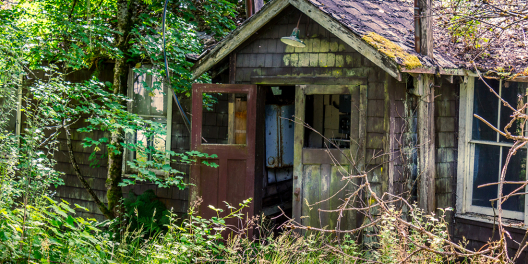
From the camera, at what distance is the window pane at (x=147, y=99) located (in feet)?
24.5

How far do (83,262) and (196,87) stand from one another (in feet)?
9.02

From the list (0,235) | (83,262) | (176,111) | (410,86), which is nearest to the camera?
(0,235)

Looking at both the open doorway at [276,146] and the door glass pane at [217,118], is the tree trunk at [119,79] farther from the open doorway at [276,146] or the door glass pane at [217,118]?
the open doorway at [276,146]

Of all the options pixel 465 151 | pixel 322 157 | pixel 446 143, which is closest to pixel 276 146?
pixel 322 157

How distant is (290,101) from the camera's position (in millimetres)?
7551

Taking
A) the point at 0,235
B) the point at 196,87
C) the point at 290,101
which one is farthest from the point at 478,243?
the point at 0,235

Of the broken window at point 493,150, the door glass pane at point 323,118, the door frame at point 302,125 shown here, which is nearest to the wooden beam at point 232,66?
Answer: the door frame at point 302,125

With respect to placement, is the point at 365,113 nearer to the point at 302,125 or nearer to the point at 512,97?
the point at 302,125

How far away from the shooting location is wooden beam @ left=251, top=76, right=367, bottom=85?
5350mm

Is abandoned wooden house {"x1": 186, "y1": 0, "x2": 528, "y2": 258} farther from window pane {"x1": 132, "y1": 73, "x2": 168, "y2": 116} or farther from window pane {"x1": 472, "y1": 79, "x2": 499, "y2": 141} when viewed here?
window pane {"x1": 132, "y1": 73, "x2": 168, "y2": 116}

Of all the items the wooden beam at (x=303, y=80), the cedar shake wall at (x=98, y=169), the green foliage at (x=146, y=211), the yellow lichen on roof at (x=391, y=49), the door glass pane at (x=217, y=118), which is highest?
the yellow lichen on roof at (x=391, y=49)

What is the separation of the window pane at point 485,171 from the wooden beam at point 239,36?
3192 millimetres

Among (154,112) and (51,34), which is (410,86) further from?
(51,34)

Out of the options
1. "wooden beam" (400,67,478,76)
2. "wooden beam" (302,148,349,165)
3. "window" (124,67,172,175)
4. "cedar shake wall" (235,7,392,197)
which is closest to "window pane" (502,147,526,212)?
"wooden beam" (400,67,478,76)
